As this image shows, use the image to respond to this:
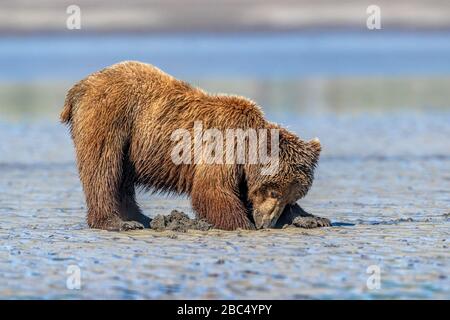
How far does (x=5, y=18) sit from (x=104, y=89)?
5345 centimetres

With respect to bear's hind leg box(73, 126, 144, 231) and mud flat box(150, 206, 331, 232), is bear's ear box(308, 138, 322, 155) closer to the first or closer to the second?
mud flat box(150, 206, 331, 232)

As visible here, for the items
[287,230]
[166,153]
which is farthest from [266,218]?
[166,153]

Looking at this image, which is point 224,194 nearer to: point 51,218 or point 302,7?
point 51,218

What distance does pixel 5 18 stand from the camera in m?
63.8

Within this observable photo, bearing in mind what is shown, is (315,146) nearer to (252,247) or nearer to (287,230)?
(287,230)

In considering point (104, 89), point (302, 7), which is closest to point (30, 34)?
point (302, 7)

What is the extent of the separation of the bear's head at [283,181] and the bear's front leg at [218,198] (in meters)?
0.22

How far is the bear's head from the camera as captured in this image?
1182 cm

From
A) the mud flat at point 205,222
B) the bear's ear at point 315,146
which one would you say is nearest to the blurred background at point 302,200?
the mud flat at point 205,222

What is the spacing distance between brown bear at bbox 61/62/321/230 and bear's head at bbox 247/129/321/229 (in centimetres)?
1

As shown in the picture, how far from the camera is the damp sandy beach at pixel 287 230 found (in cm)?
947

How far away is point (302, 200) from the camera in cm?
1457

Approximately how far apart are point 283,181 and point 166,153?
129 centimetres

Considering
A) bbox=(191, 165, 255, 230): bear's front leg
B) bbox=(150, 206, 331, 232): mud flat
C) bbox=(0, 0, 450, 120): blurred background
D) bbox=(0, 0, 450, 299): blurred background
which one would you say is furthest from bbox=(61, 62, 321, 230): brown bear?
bbox=(0, 0, 450, 120): blurred background
